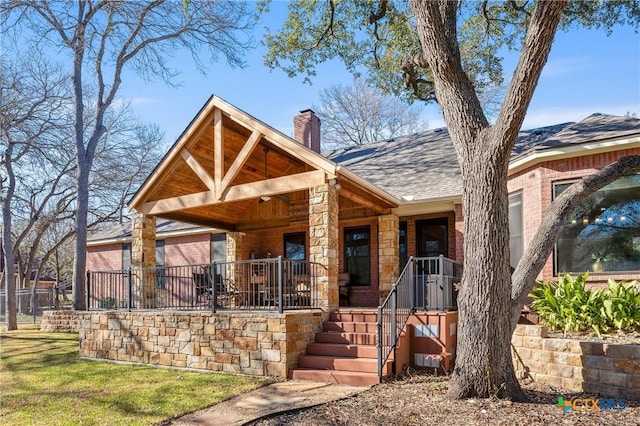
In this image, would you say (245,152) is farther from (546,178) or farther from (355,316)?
(546,178)

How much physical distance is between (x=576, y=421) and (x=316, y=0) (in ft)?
35.1

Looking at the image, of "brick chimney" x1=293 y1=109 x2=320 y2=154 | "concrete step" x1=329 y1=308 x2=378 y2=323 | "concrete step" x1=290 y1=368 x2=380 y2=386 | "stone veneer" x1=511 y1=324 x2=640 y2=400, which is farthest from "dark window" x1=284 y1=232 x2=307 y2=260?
"stone veneer" x1=511 y1=324 x2=640 y2=400

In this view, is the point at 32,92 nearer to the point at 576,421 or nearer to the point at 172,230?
the point at 172,230

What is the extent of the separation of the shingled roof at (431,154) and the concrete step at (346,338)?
3.75m

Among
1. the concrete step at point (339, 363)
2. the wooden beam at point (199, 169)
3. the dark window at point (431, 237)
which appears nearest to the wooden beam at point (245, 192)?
the wooden beam at point (199, 169)

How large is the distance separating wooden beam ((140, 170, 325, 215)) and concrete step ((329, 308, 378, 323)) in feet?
7.87

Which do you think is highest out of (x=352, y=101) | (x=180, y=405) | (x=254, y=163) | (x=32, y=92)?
(x=352, y=101)

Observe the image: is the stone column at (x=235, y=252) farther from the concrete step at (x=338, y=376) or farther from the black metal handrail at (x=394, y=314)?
the black metal handrail at (x=394, y=314)

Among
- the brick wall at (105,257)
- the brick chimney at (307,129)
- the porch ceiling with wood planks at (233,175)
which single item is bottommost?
the brick wall at (105,257)

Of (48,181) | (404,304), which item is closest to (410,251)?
(404,304)

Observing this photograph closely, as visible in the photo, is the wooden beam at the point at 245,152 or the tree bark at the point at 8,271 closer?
the wooden beam at the point at 245,152

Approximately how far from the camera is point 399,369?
7297 mm

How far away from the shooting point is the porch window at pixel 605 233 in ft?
26.8

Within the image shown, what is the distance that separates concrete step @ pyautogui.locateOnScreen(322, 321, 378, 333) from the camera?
796 cm
